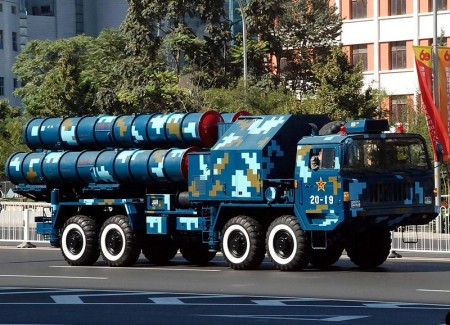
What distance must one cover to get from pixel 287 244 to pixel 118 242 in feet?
13.6

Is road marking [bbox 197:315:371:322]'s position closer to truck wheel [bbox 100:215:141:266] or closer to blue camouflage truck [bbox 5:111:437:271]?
blue camouflage truck [bbox 5:111:437:271]

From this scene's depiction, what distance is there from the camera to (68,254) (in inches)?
1067

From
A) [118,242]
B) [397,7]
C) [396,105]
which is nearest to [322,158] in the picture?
[118,242]

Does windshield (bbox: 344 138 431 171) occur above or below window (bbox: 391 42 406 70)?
below

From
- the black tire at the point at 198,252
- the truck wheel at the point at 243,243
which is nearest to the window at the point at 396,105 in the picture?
the black tire at the point at 198,252

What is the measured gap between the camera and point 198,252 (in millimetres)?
27234

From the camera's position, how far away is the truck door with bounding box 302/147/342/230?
23188mm

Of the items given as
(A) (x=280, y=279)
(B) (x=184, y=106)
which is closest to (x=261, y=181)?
(A) (x=280, y=279)

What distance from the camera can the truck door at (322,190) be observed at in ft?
76.1

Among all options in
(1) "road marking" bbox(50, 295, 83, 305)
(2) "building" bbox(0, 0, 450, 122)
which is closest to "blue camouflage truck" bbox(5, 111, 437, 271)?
(1) "road marking" bbox(50, 295, 83, 305)

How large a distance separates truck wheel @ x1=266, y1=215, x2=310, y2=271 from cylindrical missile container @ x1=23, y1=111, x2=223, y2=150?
8.48ft

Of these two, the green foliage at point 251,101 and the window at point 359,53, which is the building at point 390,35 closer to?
the window at point 359,53

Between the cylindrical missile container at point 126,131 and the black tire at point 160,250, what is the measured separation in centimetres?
211

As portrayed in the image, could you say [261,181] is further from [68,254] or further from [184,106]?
[184,106]
